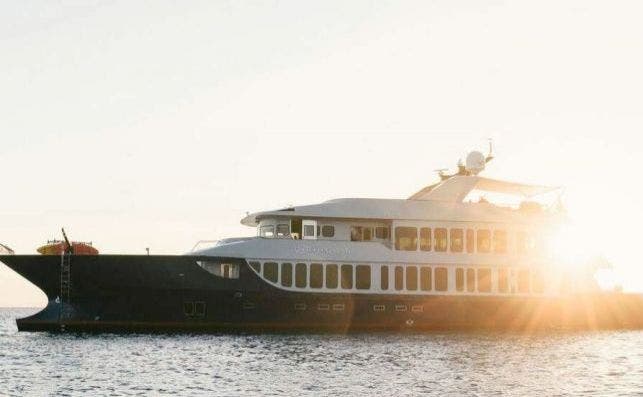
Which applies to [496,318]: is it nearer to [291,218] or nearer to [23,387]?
[291,218]

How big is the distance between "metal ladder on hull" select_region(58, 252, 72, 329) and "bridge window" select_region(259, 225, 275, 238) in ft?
35.1

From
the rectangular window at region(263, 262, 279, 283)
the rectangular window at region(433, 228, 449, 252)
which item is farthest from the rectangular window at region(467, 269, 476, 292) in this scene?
the rectangular window at region(263, 262, 279, 283)

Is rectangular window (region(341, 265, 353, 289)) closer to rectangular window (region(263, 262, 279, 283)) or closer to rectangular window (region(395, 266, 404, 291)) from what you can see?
rectangular window (region(395, 266, 404, 291))

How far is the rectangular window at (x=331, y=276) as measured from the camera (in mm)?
47312

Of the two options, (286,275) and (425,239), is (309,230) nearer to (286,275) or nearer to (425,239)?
(286,275)

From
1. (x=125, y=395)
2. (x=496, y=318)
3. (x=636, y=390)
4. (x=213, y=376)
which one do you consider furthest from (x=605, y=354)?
(x=125, y=395)

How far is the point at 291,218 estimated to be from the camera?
48656mm

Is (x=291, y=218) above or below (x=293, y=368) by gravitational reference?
above

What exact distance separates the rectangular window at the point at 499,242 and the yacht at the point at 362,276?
0.06 m

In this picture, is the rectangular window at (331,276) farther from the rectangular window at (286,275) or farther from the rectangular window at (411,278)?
the rectangular window at (411,278)

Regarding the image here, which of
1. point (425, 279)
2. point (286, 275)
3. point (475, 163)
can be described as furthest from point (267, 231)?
point (475, 163)

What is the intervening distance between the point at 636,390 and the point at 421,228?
65.1 ft

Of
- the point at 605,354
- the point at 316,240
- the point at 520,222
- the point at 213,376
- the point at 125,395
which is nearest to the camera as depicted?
the point at 125,395

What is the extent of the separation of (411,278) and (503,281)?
5829 millimetres
